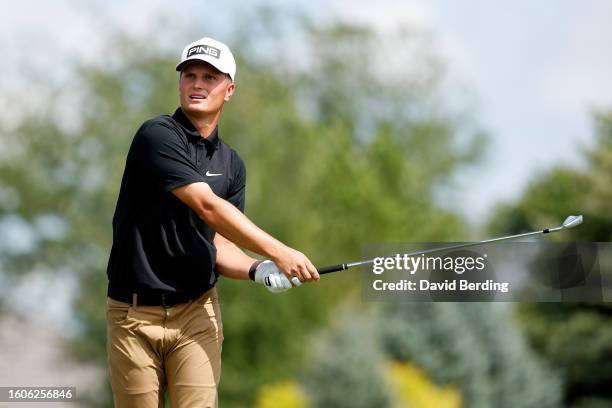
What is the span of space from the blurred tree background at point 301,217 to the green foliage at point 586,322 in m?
0.04

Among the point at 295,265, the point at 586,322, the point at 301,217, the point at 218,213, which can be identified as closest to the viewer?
the point at 218,213

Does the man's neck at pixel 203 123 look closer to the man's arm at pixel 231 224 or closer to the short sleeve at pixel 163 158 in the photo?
the short sleeve at pixel 163 158

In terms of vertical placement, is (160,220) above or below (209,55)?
below

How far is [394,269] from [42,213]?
3401 centimetres

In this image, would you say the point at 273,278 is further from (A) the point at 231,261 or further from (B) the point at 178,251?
(B) the point at 178,251

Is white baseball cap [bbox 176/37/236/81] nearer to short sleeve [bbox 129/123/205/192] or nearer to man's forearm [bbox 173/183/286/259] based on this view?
short sleeve [bbox 129/123/205/192]

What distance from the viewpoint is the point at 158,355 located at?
593 cm

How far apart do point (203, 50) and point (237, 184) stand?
0.79m

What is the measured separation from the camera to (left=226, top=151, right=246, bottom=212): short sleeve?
6191 millimetres

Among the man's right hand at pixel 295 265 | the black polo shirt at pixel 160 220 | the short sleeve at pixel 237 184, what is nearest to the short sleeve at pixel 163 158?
the black polo shirt at pixel 160 220

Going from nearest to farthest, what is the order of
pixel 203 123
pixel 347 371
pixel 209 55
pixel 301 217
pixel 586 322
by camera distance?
pixel 209 55 → pixel 203 123 → pixel 347 371 → pixel 586 322 → pixel 301 217

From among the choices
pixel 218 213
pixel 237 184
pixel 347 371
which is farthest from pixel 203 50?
pixel 347 371

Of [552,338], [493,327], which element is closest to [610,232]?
[552,338]

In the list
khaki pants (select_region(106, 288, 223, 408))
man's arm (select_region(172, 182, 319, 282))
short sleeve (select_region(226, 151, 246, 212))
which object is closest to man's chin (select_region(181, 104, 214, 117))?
short sleeve (select_region(226, 151, 246, 212))
